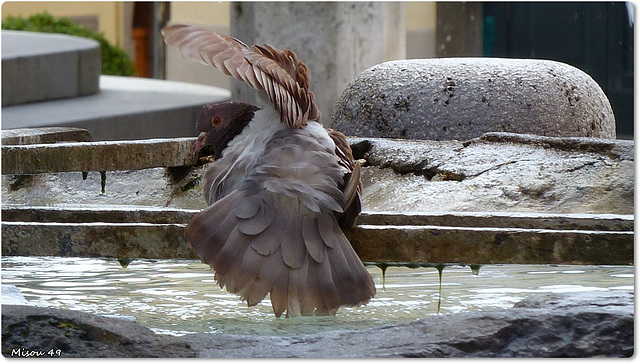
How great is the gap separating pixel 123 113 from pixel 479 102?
4.00 meters

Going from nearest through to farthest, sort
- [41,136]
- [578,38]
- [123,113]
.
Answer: [41,136] → [123,113] → [578,38]

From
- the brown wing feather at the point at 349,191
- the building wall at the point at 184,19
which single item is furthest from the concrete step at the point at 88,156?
the building wall at the point at 184,19

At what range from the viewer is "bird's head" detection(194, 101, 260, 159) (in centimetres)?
304

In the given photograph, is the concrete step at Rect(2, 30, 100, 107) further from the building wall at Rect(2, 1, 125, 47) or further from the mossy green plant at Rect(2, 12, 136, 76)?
the building wall at Rect(2, 1, 125, 47)

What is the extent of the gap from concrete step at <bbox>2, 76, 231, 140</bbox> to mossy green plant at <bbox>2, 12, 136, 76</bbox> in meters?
2.78

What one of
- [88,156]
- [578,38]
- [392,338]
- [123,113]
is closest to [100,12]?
[123,113]

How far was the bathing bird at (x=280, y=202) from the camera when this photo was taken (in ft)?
8.52

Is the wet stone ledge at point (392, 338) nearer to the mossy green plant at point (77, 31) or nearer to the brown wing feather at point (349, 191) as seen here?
the brown wing feather at point (349, 191)

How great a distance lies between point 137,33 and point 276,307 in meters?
15.1

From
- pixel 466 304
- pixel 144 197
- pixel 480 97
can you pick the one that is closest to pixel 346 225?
pixel 466 304

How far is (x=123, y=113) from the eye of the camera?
27.6 feet

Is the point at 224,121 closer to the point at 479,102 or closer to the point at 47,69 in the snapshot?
the point at 479,102

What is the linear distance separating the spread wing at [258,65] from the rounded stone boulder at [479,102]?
2.31 m

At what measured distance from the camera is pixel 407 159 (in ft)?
15.1
